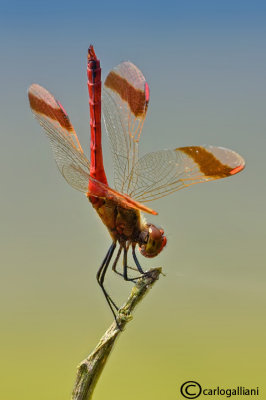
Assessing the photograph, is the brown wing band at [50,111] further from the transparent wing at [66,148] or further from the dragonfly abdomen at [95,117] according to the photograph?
the dragonfly abdomen at [95,117]

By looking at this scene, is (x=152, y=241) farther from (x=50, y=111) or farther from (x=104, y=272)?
(x=50, y=111)

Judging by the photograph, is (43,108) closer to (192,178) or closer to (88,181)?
(88,181)

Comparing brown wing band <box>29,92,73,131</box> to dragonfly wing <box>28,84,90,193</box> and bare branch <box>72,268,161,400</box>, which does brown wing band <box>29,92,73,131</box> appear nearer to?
dragonfly wing <box>28,84,90,193</box>

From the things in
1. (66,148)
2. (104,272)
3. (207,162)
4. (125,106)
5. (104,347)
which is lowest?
(104,347)

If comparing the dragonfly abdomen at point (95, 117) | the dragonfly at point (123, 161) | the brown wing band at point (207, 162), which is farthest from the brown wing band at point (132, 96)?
the brown wing band at point (207, 162)

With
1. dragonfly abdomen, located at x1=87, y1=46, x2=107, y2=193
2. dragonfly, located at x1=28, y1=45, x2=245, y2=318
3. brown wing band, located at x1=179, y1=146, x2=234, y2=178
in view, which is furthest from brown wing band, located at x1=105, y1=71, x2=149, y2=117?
brown wing band, located at x1=179, y1=146, x2=234, y2=178

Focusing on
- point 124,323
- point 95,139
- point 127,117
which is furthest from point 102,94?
point 124,323

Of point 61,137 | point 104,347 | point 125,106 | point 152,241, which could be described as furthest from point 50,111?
point 104,347
